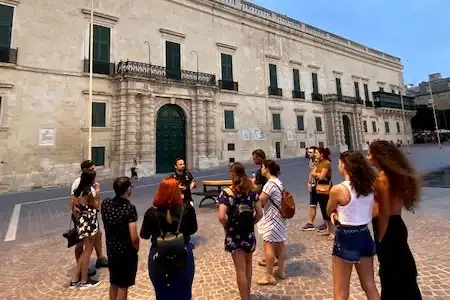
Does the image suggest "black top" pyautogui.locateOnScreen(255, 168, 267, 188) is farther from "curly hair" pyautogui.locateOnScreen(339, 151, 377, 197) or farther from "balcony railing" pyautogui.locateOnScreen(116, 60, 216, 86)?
"balcony railing" pyautogui.locateOnScreen(116, 60, 216, 86)

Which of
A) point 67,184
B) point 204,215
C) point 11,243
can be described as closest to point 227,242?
point 204,215

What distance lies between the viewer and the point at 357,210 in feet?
8.22

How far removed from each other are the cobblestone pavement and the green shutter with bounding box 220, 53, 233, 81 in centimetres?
1973

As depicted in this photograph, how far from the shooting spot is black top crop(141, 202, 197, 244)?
2.40m

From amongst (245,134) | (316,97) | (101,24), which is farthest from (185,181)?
(316,97)

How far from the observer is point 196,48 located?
2248cm

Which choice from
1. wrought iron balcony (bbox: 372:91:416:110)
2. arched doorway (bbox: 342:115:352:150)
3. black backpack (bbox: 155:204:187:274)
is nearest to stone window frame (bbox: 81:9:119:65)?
black backpack (bbox: 155:204:187:274)

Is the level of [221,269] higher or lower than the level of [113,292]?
lower

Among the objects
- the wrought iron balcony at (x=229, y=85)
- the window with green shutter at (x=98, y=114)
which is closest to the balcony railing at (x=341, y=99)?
the wrought iron balcony at (x=229, y=85)

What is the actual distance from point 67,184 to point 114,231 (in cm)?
1611

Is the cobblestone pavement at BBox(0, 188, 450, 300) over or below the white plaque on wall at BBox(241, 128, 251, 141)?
below

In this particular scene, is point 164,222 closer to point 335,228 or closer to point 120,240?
point 120,240

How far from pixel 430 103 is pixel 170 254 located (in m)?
76.8

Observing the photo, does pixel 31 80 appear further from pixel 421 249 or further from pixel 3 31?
pixel 421 249
